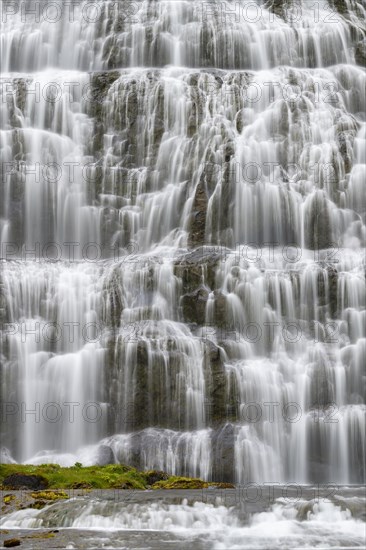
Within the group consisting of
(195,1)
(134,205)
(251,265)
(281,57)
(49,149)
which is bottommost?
(251,265)

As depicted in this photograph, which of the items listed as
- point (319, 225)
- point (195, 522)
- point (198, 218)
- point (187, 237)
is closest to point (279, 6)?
point (319, 225)

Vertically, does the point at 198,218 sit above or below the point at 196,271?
above

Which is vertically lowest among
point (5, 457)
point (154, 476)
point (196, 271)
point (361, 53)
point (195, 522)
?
point (195, 522)

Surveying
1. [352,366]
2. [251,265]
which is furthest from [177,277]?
[352,366]

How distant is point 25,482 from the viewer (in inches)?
628

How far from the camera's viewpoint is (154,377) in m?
19.6

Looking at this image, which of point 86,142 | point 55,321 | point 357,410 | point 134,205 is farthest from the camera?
point 86,142

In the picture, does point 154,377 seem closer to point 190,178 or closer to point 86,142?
point 190,178

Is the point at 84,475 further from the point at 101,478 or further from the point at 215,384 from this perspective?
the point at 215,384

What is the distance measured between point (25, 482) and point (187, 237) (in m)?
10.4

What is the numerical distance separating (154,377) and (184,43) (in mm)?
16844

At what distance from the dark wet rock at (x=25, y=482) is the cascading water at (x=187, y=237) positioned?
2.57 m

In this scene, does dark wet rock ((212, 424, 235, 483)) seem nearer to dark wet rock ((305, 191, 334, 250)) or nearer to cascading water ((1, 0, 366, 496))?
cascading water ((1, 0, 366, 496))

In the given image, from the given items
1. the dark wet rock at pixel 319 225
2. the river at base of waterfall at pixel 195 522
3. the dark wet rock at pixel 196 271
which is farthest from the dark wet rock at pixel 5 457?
the dark wet rock at pixel 319 225
